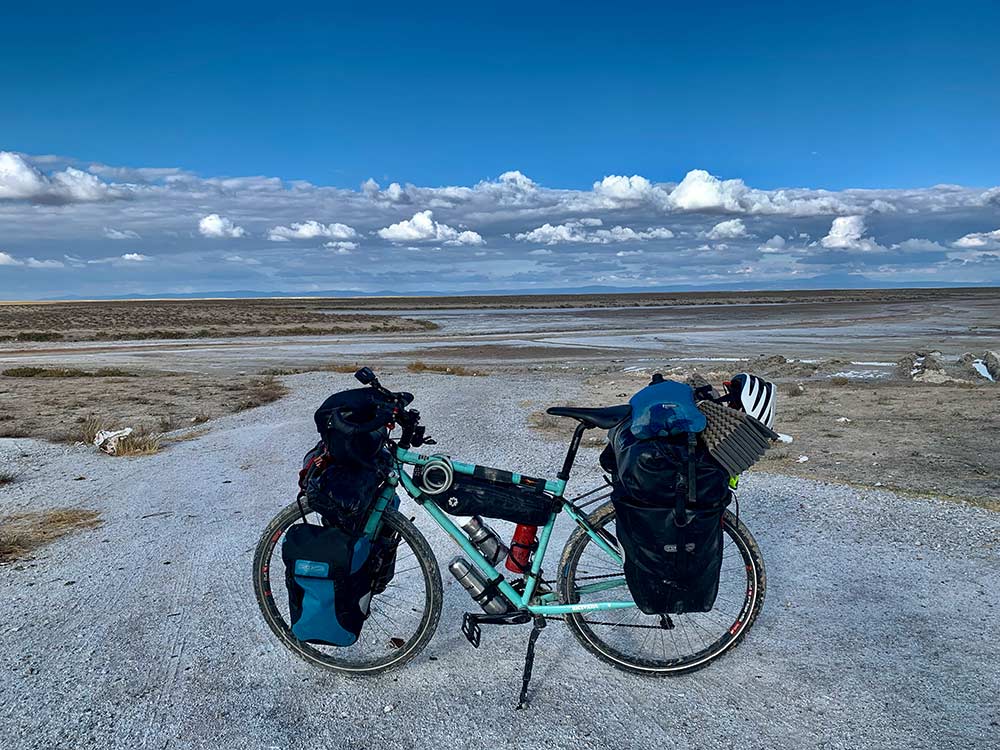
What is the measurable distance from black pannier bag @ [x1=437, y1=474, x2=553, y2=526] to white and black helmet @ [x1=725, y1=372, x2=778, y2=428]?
1.07 meters

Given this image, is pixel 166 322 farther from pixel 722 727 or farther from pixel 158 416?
pixel 722 727

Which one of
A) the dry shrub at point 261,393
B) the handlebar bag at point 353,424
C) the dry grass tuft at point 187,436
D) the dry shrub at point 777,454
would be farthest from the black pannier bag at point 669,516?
the dry shrub at point 261,393

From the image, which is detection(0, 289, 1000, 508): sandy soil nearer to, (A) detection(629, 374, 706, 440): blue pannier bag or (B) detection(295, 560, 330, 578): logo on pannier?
(A) detection(629, 374, 706, 440): blue pannier bag

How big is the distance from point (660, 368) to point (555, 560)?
60.0 ft

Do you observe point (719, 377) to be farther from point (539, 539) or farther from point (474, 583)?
point (474, 583)

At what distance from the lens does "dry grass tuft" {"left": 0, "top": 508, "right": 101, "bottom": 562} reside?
5676mm

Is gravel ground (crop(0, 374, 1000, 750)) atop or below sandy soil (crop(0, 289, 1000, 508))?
atop

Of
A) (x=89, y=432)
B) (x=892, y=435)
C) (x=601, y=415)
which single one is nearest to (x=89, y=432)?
(x=89, y=432)

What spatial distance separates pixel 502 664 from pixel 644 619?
83cm

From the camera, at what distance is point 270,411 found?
12.7 metres

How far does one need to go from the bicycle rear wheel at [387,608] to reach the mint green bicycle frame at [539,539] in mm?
129

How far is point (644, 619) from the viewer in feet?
13.1

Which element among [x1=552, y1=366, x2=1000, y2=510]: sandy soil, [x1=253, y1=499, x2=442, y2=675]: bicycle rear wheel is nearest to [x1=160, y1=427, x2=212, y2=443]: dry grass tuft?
[x1=552, y1=366, x2=1000, y2=510]: sandy soil

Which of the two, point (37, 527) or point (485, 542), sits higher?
point (485, 542)
